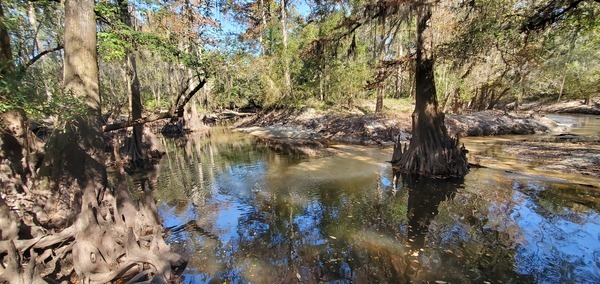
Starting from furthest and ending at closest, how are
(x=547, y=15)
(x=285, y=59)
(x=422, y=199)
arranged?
(x=285, y=59), (x=422, y=199), (x=547, y=15)

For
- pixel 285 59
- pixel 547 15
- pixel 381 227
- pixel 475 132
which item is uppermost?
pixel 285 59

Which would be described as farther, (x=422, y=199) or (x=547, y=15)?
(x=422, y=199)

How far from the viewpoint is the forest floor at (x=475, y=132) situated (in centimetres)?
1059

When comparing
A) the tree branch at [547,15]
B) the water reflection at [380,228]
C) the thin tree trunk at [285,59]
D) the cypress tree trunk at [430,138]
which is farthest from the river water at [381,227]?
the thin tree trunk at [285,59]

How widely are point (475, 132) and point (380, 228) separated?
16620 millimetres

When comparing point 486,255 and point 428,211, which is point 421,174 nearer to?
point 428,211

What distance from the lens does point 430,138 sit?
9.73 m

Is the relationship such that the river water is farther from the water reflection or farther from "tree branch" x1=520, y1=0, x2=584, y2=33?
"tree branch" x1=520, y1=0, x2=584, y2=33

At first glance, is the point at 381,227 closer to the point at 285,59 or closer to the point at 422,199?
the point at 422,199

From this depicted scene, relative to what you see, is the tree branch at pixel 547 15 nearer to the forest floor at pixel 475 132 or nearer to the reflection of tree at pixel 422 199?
the forest floor at pixel 475 132

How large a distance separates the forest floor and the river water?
Result: 7.92ft

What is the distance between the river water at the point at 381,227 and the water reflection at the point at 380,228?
0.07 ft

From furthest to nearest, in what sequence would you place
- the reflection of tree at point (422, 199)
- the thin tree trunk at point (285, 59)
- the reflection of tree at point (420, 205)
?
the thin tree trunk at point (285, 59)
the reflection of tree at point (422, 199)
the reflection of tree at point (420, 205)

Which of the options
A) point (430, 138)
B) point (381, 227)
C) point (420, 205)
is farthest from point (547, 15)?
point (381, 227)
